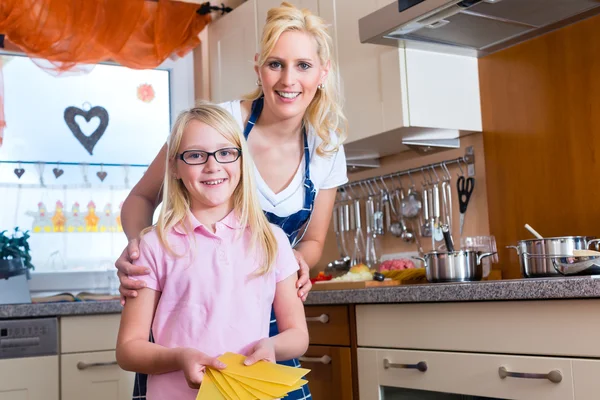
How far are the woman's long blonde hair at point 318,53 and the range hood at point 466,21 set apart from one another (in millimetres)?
680

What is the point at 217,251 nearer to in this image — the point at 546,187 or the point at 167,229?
the point at 167,229

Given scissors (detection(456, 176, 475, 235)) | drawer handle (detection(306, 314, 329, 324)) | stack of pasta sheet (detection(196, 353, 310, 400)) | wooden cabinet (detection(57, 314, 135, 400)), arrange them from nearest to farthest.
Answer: stack of pasta sheet (detection(196, 353, 310, 400)) → drawer handle (detection(306, 314, 329, 324)) → wooden cabinet (detection(57, 314, 135, 400)) → scissors (detection(456, 176, 475, 235))

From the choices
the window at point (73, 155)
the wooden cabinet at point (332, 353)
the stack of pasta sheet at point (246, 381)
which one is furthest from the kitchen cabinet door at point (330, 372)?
the window at point (73, 155)

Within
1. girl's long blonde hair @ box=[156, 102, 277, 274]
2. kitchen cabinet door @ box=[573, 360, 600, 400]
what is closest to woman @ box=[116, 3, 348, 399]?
girl's long blonde hair @ box=[156, 102, 277, 274]

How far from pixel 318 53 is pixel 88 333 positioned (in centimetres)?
145

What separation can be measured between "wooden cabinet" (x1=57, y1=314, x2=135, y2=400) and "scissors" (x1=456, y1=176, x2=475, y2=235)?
4.07ft

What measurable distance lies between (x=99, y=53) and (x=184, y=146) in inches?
89.7

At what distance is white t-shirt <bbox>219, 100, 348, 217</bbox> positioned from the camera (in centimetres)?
142

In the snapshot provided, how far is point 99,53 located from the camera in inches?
126

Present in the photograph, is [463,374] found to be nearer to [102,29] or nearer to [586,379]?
[586,379]

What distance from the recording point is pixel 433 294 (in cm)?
180

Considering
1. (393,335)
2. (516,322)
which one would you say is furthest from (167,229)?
(393,335)

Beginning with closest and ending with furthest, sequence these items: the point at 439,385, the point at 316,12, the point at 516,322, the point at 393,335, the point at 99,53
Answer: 1. the point at 516,322
2. the point at 439,385
3. the point at 393,335
4. the point at 316,12
5. the point at 99,53

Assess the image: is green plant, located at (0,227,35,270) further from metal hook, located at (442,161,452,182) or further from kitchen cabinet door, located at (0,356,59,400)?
metal hook, located at (442,161,452,182)
